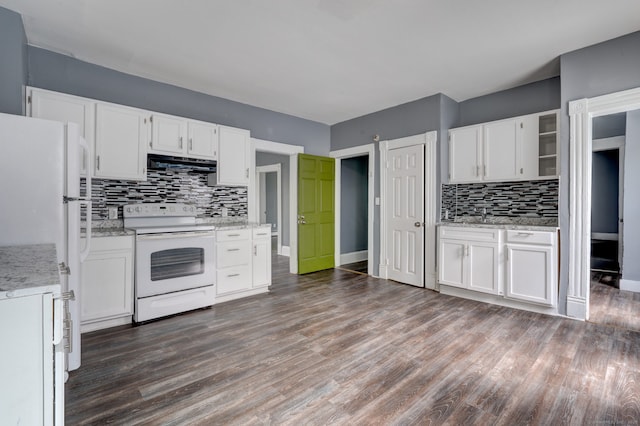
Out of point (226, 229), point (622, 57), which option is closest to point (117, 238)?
point (226, 229)

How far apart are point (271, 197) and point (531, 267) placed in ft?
21.2

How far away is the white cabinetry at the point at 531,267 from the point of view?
3.18 metres

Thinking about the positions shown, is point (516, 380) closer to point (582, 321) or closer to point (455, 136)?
point (582, 321)

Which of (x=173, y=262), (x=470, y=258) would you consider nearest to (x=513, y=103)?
(x=470, y=258)

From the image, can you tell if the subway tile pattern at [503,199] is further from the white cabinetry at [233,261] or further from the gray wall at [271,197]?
the gray wall at [271,197]

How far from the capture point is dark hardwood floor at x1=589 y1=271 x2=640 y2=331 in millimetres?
3040

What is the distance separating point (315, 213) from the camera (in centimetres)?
527

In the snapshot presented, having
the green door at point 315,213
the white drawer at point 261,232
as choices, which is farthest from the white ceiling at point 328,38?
the white drawer at point 261,232

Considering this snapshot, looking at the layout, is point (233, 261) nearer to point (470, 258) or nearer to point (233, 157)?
point (233, 157)

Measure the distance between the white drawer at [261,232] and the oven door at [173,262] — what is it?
0.63m

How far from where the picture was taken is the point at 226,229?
369 cm

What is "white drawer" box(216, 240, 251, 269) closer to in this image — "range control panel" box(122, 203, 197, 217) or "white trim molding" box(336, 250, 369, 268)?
"range control panel" box(122, 203, 197, 217)

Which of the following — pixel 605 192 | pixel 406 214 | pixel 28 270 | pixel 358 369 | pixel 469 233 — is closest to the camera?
pixel 28 270

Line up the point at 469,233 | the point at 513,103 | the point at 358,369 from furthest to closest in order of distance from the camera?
the point at 513,103 < the point at 469,233 < the point at 358,369
